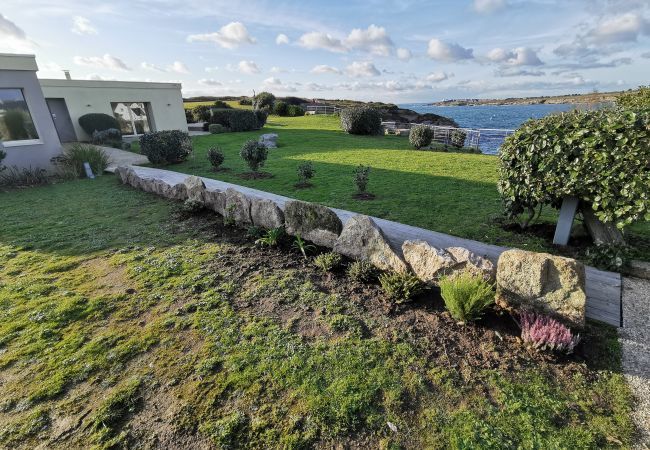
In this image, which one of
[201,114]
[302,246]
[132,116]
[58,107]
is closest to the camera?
[302,246]

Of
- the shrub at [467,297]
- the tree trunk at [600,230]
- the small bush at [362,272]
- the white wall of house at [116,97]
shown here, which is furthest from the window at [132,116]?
the tree trunk at [600,230]

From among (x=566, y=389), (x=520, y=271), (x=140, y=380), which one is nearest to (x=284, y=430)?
(x=140, y=380)

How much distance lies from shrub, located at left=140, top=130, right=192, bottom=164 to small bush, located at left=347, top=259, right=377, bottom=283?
1180 cm

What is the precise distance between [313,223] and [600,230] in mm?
3926

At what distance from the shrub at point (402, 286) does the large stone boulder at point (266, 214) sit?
2.17m

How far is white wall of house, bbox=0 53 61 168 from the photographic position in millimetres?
10539

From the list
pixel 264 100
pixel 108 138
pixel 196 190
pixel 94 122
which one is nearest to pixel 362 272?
pixel 196 190

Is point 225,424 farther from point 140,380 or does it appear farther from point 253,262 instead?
point 253,262

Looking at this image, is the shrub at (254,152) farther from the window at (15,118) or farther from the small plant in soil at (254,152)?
the window at (15,118)

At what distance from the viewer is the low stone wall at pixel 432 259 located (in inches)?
112

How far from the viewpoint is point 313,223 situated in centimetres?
459

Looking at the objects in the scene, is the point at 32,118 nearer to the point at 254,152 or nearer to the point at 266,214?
the point at 254,152

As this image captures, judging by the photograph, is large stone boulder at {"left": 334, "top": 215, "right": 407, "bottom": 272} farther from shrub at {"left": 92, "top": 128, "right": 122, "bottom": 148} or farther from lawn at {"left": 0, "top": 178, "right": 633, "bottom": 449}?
shrub at {"left": 92, "top": 128, "right": 122, "bottom": 148}

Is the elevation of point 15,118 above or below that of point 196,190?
above
